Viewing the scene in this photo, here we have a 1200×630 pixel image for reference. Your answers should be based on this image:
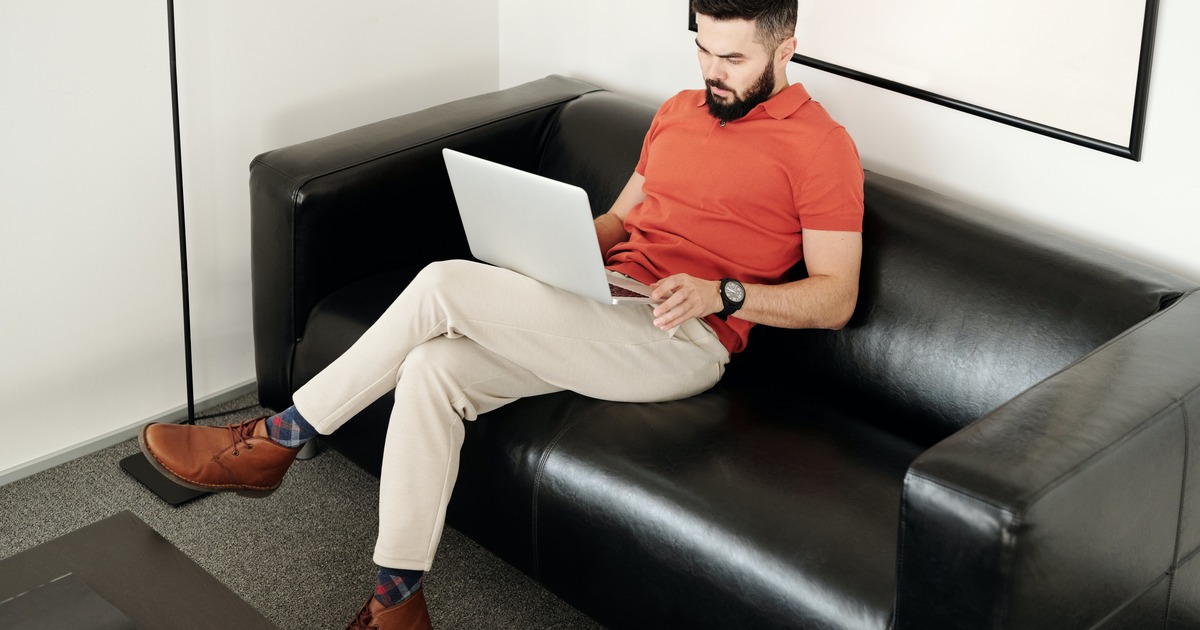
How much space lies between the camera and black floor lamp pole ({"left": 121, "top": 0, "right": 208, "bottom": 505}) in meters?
2.37

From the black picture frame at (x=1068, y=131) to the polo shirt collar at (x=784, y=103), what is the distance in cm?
33

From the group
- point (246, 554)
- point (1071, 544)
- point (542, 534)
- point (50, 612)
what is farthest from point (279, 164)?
point (1071, 544)

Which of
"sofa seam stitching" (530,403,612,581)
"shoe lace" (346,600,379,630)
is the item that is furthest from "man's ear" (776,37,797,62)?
"shoe lace" (346,600,379,630)

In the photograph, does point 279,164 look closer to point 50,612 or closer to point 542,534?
point 542,534

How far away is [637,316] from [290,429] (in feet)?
2.16

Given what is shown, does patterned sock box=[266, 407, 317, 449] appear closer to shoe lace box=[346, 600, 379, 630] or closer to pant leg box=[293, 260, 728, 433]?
pant leg box=[293, 260, 728, 433]

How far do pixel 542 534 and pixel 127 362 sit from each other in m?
1.25

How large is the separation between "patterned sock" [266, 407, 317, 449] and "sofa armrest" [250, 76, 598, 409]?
14.2 inches

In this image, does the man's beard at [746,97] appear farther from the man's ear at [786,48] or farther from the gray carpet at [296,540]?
the gray carpet at [296,540]

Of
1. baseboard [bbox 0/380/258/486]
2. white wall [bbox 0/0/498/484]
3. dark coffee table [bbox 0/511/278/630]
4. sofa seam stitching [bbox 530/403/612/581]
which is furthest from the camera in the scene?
baseboard [bbox 0/380/258/486]

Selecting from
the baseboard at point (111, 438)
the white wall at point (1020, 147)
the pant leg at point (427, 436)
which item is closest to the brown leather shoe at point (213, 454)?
the pant leg at point (427, 436)

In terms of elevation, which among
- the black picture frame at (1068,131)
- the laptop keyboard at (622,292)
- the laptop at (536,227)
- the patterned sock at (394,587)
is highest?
the black picture frame at (1068,131)

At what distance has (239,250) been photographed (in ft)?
9.07

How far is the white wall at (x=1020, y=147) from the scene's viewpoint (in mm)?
1971
